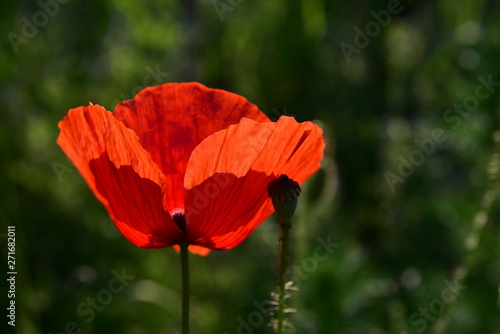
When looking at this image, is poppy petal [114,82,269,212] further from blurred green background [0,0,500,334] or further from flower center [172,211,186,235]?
blurred green background [0,0,500,334]

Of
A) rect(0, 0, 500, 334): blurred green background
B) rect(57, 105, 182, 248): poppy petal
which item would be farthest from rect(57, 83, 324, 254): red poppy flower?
rect(0, 0, 500, 334): blurred green background

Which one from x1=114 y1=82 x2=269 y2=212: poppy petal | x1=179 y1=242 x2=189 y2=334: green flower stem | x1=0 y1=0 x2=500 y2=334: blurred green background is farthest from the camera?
x1=0 y1=0 x2=500 y2=334: blurred green background

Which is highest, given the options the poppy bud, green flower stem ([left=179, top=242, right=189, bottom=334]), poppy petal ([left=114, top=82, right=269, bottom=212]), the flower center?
poppy petal ([left=114, top=82, right=269, bottom=212])

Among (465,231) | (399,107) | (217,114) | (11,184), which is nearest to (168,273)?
(11,184)

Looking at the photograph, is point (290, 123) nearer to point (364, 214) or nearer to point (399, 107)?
point (364, 214)

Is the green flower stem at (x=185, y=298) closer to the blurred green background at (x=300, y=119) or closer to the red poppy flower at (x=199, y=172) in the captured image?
the red poppy flower at (x=199, y=172)
